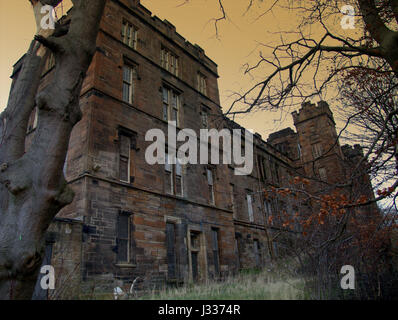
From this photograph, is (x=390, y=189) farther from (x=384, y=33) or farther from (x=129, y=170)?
(x=129, y=170)

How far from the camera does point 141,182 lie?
44.2 feet

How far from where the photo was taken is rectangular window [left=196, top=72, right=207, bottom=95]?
826 inches

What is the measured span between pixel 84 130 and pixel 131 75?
185 inches

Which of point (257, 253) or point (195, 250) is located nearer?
point (195, 250)

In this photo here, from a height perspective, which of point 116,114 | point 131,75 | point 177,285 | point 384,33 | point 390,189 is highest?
point 131,75

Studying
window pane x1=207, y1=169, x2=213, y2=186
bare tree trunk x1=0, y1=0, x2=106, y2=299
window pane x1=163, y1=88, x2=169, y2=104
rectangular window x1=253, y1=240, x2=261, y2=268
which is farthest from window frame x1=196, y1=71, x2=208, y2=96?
bare tree trunk x1=0, y1=0, x2=106, y2=299

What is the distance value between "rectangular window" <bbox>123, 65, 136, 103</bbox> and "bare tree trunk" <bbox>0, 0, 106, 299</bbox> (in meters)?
8.53

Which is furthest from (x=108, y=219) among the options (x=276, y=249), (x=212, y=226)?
(x=276, y=249)

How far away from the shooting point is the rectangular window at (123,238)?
11.7 meters

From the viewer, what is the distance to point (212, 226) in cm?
1695

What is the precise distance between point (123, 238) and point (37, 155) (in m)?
7.90
